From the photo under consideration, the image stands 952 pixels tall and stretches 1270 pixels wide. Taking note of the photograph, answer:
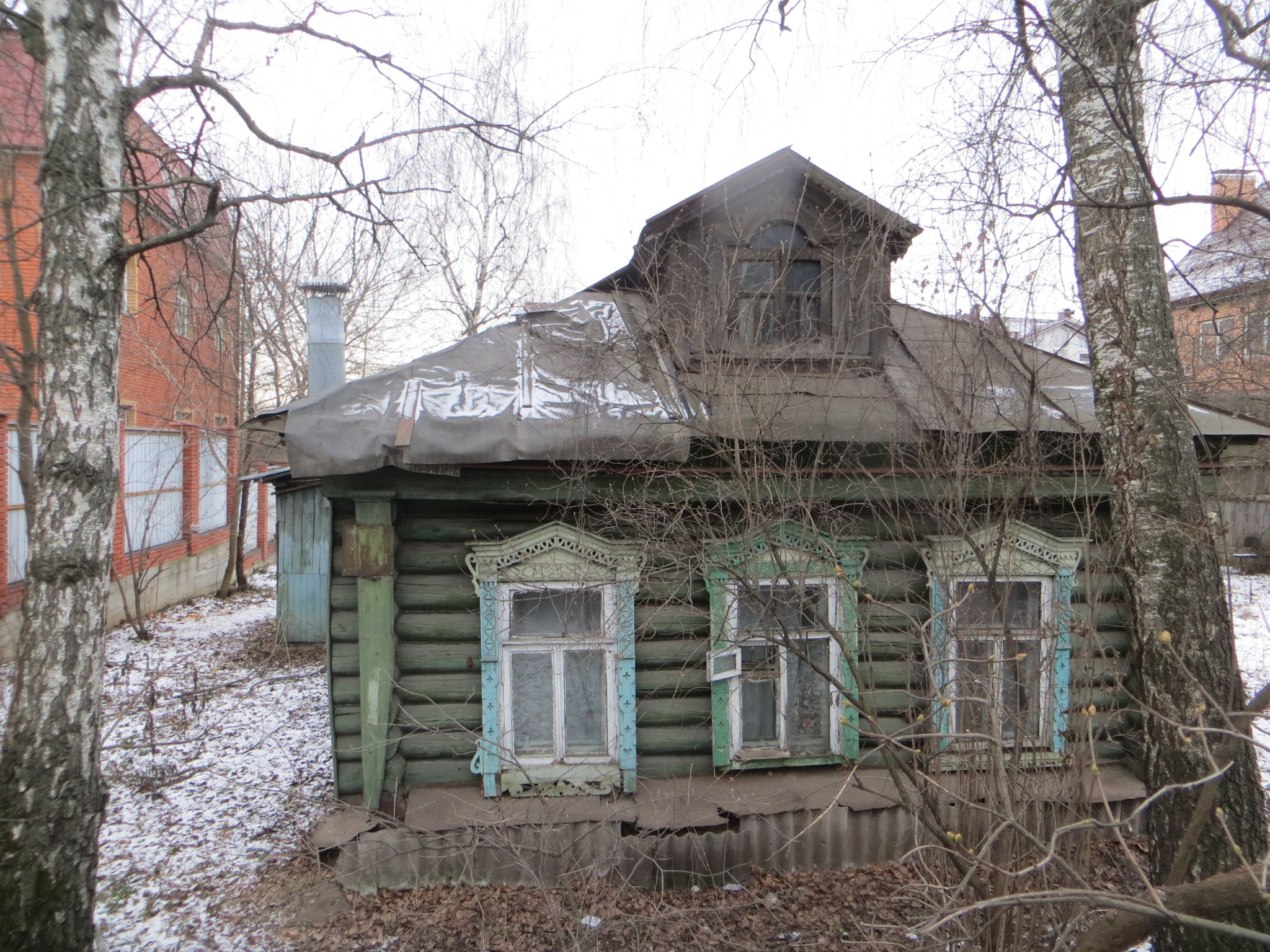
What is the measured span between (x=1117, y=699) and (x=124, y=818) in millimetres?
7364

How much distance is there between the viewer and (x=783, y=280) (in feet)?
16.9

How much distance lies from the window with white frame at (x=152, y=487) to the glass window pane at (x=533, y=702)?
878 centimetres

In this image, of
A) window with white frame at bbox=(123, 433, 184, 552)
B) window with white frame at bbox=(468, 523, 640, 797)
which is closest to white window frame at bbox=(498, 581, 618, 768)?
window with white frame at bbox=(468, 523, 640, 797)

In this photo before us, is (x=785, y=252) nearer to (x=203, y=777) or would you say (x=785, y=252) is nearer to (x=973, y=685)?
(x=973, y=685)

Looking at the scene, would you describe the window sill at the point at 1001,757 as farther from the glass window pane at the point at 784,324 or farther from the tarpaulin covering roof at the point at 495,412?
the glass window pane at the point at 784,324

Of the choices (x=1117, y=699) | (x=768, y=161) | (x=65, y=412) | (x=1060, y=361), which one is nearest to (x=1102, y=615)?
(x=1117, y=699)

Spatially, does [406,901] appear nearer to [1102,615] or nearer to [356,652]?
[356,652]

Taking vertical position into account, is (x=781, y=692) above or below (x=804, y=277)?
below

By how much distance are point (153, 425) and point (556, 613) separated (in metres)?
11.9

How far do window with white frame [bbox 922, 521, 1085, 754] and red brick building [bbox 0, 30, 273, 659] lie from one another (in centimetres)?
604

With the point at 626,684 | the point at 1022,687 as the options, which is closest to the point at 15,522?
the point at 626,684

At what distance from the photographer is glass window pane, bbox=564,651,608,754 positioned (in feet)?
15.9

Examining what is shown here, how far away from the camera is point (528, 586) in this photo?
473 centimetres

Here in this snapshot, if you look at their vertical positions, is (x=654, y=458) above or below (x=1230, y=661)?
above
